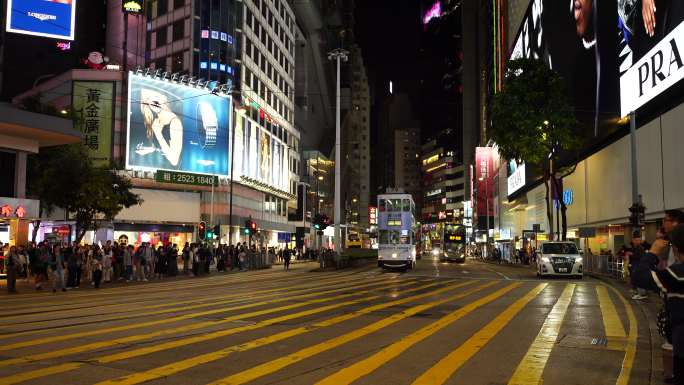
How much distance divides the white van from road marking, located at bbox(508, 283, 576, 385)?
14357 millimetres

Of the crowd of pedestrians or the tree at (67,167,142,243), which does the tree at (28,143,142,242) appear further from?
the crowd of pedestrians

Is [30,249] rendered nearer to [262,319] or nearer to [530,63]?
[262,319]

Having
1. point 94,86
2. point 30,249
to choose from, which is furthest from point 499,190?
point 30,249

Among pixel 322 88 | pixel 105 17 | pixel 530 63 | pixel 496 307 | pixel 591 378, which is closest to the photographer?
pixel 591 378

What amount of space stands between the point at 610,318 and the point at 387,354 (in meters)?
6.65

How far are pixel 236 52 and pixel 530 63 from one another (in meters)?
35.1

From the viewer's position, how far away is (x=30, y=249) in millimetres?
26000

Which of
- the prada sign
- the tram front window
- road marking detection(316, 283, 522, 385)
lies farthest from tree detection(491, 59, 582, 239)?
road marking detection(316, 283, 522, 385)

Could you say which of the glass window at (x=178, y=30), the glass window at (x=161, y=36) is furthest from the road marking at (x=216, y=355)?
the glass window at (x=161, y=36)

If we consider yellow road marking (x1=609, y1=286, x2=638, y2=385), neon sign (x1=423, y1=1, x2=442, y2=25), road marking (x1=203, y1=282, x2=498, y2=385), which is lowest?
yellow road marking (x1=609, y1=286, x2=638, y2=385)

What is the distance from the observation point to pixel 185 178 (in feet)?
159

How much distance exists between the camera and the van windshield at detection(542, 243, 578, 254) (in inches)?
1088

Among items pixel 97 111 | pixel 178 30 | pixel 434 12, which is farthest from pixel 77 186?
pixel 434 12

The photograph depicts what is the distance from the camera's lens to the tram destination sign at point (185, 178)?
46.7 metres
